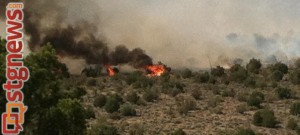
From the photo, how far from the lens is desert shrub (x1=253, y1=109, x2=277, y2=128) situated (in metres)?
41.4

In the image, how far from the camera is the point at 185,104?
153 ft

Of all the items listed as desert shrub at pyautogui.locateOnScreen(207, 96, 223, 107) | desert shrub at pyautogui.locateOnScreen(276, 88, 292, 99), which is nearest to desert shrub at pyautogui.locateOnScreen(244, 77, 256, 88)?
desert shrub at pyautogui.locateOnScreen(276, 88, 292, 99)

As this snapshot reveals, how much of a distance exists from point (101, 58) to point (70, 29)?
5839mm

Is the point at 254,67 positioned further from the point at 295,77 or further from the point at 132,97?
the point at 132,97

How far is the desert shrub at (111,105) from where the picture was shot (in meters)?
46.0

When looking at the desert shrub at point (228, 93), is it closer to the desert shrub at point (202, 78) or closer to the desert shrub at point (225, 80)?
the desert shrub at point (225, 80)

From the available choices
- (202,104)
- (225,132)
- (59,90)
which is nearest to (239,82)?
(202,104)

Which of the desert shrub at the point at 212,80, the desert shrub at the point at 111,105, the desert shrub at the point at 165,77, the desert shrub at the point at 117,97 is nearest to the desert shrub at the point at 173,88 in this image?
the desert shrub at the point at 165,77

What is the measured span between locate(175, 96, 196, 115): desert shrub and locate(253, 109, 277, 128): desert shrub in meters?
6.13

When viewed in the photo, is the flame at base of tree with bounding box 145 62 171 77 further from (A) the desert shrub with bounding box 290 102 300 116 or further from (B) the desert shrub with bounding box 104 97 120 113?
(A) the desert shrub with bounding box 290 102 300 116

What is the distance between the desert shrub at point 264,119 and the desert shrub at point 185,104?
6.13 metres

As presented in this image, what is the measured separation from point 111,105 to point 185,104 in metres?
6.48

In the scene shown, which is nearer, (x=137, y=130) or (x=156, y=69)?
(x=137, y=130)

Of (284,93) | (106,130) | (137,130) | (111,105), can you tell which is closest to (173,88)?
(111,105)
